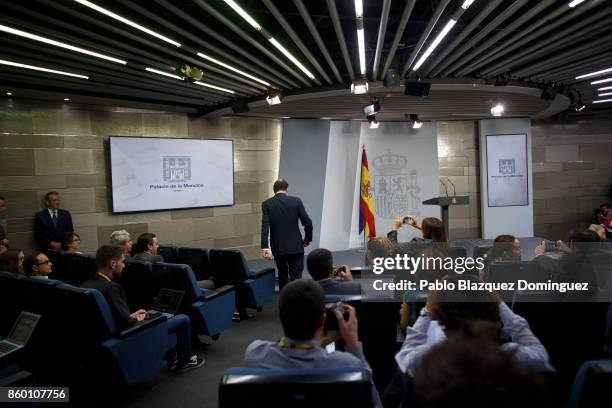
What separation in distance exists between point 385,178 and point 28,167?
691 centimetres

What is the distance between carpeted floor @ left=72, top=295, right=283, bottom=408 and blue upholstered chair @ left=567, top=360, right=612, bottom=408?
7.46 feet

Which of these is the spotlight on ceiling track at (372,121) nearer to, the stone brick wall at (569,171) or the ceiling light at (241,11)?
the ceiling light at (241,11)

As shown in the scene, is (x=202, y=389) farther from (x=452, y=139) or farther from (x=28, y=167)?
(x=452, y=139)

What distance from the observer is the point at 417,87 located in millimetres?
5301

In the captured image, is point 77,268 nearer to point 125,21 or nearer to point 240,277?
point 240,277

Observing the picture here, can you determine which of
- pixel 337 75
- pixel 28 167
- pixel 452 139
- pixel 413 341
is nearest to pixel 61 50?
pixel 28 167

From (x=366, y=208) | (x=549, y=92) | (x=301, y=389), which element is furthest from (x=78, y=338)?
(x=549, y=92)

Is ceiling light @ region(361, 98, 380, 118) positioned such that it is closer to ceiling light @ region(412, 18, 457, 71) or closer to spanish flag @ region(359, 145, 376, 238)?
ceiling light @ region(412, 18, 457, 71)

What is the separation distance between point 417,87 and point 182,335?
4.13 metres

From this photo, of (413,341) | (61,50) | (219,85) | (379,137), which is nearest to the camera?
(413,341)

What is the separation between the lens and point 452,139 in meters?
10.1

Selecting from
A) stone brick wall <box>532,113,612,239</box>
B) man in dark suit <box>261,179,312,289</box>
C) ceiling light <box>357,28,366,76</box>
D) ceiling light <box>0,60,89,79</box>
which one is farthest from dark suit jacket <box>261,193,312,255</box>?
stone brick wall <box>532,113,612,239</box>

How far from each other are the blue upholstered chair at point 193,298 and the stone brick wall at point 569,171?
9.35m

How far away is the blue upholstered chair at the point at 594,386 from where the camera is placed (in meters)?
1.19
